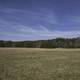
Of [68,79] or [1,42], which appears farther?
[1,42]

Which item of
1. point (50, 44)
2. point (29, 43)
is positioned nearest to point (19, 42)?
point (29, 43)

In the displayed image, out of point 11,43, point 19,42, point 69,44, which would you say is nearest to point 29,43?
point 19,42

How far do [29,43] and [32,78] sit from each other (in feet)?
242

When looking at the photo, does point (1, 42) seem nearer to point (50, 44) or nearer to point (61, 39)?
point (50, 44)

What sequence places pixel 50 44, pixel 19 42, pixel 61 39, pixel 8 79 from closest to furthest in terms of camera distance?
pixel 8 79, pixel 50 44, pixel 19 42, pixel 61 39

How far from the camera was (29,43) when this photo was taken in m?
81.7

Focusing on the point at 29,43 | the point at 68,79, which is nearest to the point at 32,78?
the point at 68,79

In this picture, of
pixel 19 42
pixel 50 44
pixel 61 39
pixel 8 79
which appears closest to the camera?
pixel 8 79

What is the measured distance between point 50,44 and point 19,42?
1761cm

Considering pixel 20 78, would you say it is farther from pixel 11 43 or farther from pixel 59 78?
pixel 11 43

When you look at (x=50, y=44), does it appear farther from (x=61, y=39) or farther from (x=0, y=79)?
(x=0, y=79)

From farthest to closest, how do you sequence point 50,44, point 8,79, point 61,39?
point 61,39
point 50,44
point 8,79

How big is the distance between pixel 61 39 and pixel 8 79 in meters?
90.2

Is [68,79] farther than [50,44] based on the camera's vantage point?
A: No
